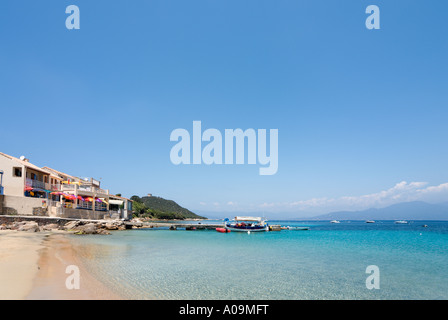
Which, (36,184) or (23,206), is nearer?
(23,206)

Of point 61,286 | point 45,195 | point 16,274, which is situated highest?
point 45,195

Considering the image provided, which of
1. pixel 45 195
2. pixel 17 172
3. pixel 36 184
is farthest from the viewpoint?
pixel 45 195

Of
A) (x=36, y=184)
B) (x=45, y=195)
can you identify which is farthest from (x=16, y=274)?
(x=45, y=195)

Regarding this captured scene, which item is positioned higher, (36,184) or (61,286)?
(36,184)

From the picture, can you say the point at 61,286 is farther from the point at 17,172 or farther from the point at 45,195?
the point at 45,195

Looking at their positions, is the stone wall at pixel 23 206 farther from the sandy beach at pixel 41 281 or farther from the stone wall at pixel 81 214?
the sandy beach at pixel 41 281

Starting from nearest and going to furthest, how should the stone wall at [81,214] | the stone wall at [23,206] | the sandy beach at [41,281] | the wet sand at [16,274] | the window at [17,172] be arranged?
the wet sand at [16,274] → the sandy beach at [41,281] → the stone wall at [23,206] → the window at [17,172] → the stone wall at [81,214]

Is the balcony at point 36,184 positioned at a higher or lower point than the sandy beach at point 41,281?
higher

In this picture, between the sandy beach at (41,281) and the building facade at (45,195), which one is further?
the building facade at (45,195)

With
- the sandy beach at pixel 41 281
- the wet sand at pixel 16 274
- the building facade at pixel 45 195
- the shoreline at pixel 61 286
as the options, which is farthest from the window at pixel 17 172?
the shoreline at pixel 61 286

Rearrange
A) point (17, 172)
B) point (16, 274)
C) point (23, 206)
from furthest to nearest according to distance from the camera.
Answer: point (17, 172), point (23, 206), point (16, 274)

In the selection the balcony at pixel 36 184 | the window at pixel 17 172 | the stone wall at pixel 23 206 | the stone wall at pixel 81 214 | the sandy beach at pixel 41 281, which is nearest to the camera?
the sandy beach at pixel 41 281
